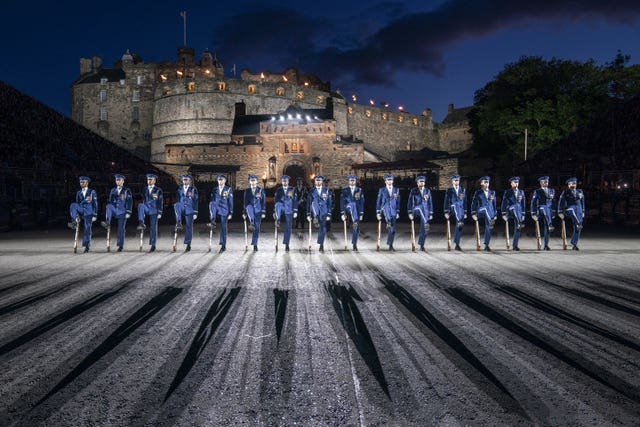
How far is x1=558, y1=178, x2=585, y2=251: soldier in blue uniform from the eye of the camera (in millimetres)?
12711

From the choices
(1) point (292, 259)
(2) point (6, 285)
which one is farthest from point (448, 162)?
(2) point (6, 285)

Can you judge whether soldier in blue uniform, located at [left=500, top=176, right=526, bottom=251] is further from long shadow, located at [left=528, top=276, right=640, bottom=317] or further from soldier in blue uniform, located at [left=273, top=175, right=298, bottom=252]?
soldier in blue uniform, located at [left=273, top=175, right=298, bottom=252]

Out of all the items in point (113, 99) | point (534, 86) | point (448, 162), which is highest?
point (113, 99)

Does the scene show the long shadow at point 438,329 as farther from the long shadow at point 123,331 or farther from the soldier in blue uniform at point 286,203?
the soldier in blue uniform at point 286,203

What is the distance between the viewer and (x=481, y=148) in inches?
2026

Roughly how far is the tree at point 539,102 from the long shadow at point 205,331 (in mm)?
41322

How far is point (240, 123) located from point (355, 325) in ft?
196

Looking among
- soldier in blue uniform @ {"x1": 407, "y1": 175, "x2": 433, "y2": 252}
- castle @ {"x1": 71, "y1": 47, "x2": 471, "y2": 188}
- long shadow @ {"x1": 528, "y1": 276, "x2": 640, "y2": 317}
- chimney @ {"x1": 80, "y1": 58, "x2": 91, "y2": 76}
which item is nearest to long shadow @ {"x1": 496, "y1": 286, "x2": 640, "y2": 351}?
long shadow @ {"x1": 528, "y1": 276, "x2": 640, "y2": 317}

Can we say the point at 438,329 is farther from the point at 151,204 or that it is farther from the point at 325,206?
the point at 151,204

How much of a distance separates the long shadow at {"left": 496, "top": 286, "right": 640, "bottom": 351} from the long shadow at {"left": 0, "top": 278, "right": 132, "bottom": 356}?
579 cm

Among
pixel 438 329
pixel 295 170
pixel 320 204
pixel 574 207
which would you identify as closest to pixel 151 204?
pixel 320 204

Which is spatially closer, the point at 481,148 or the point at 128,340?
the point at 128,340

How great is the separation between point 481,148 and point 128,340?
5190 centimetres

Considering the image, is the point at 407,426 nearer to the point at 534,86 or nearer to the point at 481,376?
the point at 481,376
